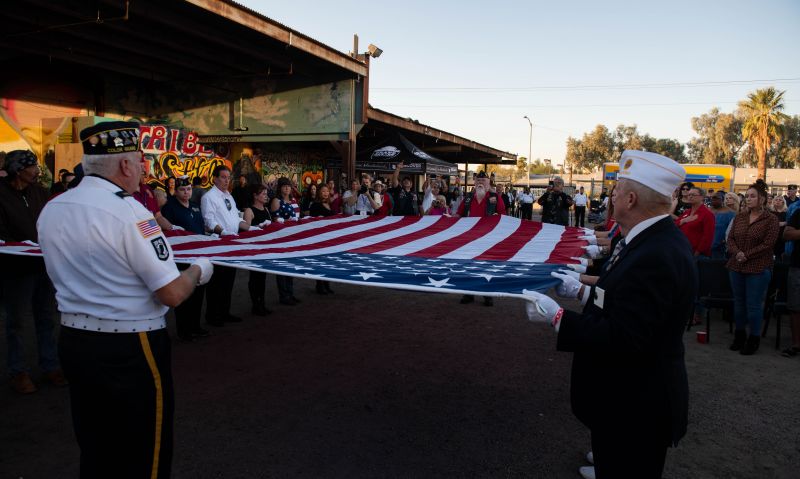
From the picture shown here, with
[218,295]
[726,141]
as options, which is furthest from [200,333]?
[726,141]

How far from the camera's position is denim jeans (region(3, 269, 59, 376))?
3871 millimetres

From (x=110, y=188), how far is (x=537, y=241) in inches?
153

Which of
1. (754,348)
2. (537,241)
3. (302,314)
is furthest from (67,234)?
(754,348)

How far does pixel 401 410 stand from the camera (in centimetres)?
381

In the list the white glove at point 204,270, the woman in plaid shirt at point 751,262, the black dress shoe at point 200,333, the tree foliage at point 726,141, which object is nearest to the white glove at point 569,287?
the white glove at point 204,270

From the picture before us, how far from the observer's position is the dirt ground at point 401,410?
120 inches

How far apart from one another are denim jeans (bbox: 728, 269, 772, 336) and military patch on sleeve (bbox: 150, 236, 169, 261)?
575cm

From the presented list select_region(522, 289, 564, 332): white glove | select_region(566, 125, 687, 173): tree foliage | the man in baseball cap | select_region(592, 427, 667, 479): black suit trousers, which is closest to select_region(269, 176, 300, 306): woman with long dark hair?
the man in baseball cap

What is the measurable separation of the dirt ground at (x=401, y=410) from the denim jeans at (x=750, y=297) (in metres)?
0.39

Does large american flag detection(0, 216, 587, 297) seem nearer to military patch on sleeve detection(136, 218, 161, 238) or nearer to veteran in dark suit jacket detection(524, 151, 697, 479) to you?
veteran in dark suit jacket detection(524, 151, 697, 479)

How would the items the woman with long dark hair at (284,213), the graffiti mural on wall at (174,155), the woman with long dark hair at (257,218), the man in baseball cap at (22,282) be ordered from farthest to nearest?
the graffiti mural on wall at (174,155), the woman with long dark hair at (284,213), the woman with long dark hair at (257,218), the man in baseball cap at (22,282)

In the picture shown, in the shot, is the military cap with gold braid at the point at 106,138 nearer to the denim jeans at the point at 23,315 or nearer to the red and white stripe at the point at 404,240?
the red and white stripe at the point at 404,240

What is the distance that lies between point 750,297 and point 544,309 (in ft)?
14.8

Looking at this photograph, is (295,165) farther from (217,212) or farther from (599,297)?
(599,297)
